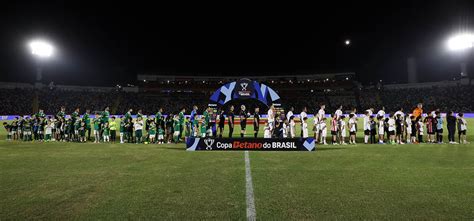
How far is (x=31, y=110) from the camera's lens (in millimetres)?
45656

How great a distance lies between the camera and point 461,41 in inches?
1580

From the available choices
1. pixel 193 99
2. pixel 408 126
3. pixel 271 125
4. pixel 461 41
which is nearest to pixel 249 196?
pixel 271 125

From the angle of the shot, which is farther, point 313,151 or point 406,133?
point 406,133

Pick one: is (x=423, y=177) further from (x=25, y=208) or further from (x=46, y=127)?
(x=46, y=127)

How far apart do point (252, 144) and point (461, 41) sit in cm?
4213

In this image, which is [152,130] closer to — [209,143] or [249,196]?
[209,143]

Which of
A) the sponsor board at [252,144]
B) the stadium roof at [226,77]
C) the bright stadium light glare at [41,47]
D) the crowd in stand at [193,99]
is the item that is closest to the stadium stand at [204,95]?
the crowd in stand at [193,99]

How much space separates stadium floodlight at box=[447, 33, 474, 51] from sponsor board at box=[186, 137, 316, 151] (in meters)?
39.9

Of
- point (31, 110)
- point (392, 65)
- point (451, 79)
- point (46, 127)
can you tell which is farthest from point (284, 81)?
point (46, 127)

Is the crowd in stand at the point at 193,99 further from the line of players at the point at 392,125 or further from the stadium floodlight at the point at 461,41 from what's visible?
the line of players at the point at 392,125

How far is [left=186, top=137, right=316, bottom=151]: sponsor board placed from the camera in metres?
13.1

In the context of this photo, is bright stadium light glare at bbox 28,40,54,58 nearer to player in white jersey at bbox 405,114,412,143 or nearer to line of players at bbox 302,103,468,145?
line of players at bbox 302,103,468,145

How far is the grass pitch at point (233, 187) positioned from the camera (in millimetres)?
5199

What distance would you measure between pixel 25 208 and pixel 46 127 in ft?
49.0
